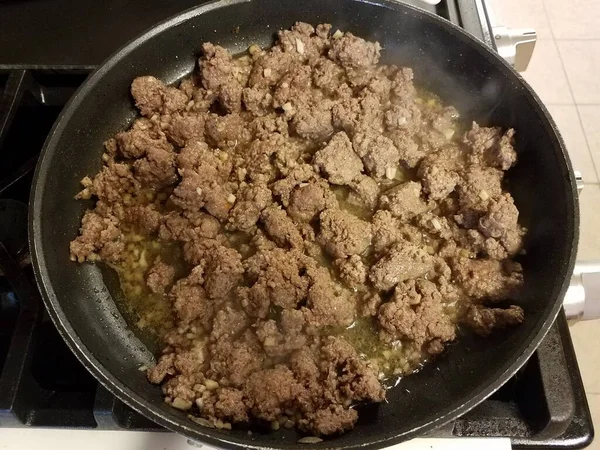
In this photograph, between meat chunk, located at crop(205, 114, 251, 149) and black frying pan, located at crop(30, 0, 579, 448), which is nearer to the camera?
black frying pan, located at crop(30, 0, 579, 448)

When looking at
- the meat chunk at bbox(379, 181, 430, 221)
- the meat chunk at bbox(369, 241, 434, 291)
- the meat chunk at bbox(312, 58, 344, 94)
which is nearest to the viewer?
the meat chunk at bbox(369, 241, 434, 291)

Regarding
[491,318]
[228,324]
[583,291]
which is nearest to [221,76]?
[228,324]

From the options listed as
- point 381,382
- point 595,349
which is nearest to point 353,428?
point 381,382

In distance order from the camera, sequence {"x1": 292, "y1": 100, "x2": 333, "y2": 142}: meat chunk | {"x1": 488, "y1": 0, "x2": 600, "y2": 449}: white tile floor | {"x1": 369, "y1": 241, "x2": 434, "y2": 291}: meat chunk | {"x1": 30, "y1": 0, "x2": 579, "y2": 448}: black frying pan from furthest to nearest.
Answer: {"x1": 488, "y1": 0, "x2": 600, "y2": 449}: white tile floor → {"x1": 292, "y1": 100, "x2": 333, "y2": 142}: meat chunk → {"x1": 369, "y1": 241, "x2": 434, "y2": 291}: meat chunk → {"x1": 30, "y1": 0, "x2": 579, "y2": 448}: black frying pan

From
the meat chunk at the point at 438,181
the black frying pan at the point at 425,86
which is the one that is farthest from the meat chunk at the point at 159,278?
the meat chunk at the point at 438,181

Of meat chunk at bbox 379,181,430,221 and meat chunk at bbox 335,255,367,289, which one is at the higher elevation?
meat chunk at bbox 379,181,430,221

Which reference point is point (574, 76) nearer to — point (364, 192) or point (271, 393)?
point (364, 192)

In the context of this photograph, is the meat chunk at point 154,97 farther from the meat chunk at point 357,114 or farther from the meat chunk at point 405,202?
the meat chunk at point 405,202

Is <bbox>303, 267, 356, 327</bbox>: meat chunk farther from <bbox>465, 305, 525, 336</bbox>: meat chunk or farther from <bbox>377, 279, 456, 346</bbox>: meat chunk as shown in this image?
<bbox>465, 305, 525, 336</bbox>: meat chunk

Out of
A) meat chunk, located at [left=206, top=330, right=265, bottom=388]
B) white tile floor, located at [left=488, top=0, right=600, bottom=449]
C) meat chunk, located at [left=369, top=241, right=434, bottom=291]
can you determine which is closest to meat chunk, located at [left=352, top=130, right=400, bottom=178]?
meat chunk, located at [left=369, top=241, right=434, bottom=291]
